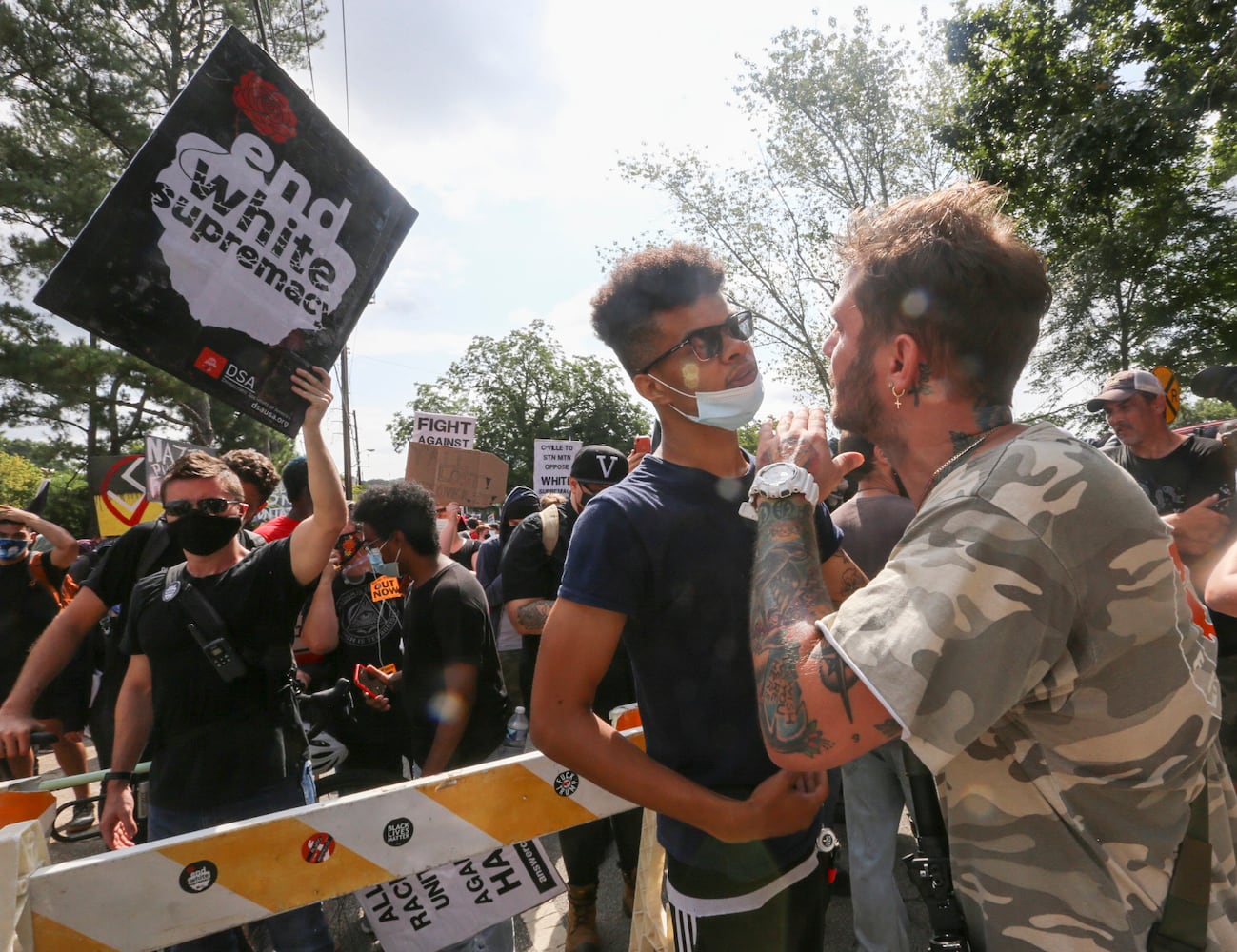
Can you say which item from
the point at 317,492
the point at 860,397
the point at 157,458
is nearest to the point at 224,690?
the point at 317,492

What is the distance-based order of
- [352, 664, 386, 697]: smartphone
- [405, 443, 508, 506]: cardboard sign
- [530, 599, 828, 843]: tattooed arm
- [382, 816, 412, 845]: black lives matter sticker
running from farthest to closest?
[405, 443, 508, 506]: cardboard sign
[352, 664, 386, 697]: smartphone
[382, 816, 412, 845]: black lives matter sticker
[530, 599, 828, 843]: tattooed arm

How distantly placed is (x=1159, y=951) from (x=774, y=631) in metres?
0.73

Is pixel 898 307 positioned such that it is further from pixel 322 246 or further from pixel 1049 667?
pixel 322 246

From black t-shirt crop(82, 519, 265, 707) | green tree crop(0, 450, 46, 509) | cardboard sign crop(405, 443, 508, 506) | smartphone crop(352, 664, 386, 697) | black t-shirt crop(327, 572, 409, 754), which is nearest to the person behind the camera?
black t-shirt crop(82, 519, 265, 707)

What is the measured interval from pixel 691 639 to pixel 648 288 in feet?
2.98

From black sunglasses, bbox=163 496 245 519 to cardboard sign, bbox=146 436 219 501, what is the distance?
19.0 feet

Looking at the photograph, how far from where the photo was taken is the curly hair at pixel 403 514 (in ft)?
11.2

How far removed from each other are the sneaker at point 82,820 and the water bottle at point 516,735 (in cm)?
367

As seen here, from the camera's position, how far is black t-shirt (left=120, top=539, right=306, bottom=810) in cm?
259

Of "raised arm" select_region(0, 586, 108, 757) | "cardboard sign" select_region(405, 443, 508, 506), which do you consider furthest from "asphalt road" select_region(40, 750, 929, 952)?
"cardboard sign" select_region(405, 443, 508, 506)

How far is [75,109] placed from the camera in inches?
661

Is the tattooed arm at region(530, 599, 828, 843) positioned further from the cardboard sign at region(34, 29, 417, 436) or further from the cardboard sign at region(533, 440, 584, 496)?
the cardboard sign at region(533, 440, 584, 496)

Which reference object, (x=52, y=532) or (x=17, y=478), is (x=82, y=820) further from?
(x=17, y=478)

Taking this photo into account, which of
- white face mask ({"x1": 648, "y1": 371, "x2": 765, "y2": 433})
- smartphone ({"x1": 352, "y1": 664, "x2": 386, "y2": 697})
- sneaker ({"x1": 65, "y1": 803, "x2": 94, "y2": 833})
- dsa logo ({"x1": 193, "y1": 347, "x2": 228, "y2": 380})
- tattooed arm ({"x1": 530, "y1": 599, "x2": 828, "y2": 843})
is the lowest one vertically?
sneaker ({"x1": 65, "y1": 803, "x2": 94, "y2": 833})
